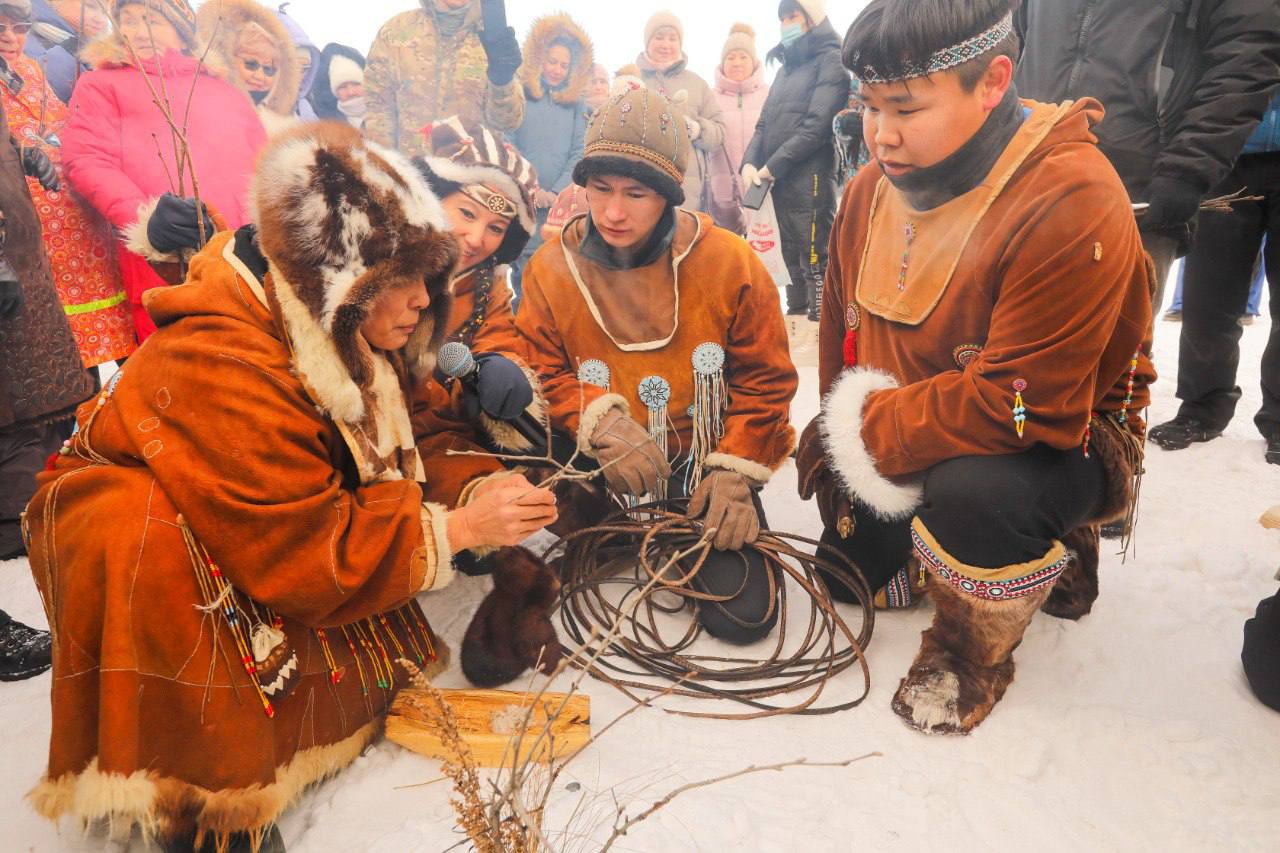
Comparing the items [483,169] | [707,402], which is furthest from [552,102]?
[707,402]

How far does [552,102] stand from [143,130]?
276cm

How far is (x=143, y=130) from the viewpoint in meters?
3.21

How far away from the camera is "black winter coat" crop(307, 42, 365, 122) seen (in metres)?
5.12

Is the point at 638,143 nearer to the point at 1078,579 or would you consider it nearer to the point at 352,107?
the point at 1078,579

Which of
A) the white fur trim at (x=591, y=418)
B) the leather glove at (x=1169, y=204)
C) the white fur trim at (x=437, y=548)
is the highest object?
the white fur trim at (x=437, y=548)

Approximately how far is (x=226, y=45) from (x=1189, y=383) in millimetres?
4789

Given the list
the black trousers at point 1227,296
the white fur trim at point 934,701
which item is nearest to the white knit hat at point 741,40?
the black trousers at point 1227,296

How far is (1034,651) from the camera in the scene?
2.12 meters

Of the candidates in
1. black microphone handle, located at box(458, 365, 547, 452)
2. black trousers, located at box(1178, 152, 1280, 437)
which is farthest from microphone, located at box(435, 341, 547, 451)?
black trousers, located at box(1178, 152, 1280, 437)

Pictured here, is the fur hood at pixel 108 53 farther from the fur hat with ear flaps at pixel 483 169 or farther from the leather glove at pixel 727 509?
the leather glove at pixel 727 509

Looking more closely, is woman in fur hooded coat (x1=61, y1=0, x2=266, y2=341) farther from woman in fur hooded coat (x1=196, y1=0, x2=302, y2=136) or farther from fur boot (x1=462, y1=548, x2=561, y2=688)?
fur boot (x1=462, y1=548, x2=561, y2=688)

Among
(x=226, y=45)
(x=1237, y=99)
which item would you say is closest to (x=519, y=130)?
(x=226, y=45)

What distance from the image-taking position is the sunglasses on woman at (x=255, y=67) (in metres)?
3.83

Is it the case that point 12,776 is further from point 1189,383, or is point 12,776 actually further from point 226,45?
point 1189,383
